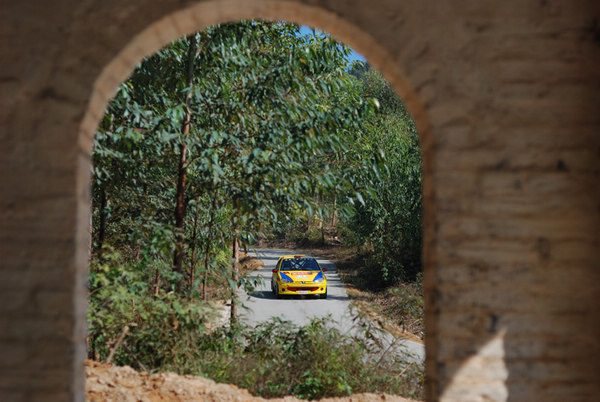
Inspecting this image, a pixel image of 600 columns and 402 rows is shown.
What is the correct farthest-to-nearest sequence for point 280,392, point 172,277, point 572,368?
point 280,392 < point 172,277 < point 572,368

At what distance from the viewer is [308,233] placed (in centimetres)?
2981

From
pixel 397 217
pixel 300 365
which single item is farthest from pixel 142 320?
pixel 397 217

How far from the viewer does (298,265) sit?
13336 millimetres

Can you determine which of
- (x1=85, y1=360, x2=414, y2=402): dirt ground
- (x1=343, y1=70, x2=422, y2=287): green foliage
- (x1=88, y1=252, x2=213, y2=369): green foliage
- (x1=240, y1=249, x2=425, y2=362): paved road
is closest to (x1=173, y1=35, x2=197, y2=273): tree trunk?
(x1=88, y1=252, x2=213, y2=369): green foliage

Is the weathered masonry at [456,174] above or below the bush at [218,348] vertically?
above

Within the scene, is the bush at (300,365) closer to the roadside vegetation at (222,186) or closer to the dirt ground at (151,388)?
the roadside vegetation at (222,186)

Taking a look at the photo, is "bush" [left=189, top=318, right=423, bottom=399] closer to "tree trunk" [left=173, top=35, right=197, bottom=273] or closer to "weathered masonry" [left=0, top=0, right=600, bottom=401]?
"tree trunk" [left=173, top=35, right=197, bottom=273]

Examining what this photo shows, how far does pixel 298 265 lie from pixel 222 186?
847cm

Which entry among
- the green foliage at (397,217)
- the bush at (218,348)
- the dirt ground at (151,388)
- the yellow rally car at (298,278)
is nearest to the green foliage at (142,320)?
the bush at (218,348)

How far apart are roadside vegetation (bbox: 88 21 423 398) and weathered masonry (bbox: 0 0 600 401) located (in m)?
2.38

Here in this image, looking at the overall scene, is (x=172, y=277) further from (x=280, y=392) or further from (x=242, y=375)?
(x=280, y=392)

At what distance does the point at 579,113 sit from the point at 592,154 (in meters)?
0.23

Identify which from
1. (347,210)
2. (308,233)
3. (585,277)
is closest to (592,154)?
(585,277)

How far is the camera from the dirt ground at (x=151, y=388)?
432 centimetres
